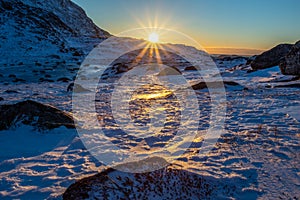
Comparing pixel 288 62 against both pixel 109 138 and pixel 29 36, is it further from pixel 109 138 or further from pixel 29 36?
pixel 29 36

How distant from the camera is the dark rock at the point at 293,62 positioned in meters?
14.6

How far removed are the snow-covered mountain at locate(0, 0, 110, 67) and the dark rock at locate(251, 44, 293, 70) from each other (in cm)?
3322

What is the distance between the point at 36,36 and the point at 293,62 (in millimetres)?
63771

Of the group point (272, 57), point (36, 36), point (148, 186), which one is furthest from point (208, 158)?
point (36, 36)

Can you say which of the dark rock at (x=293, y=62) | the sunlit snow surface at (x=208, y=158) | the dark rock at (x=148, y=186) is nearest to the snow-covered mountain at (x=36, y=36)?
the dark rock at (x=293, y=62)

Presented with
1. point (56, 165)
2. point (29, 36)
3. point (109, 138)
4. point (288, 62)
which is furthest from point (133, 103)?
point (29, 36)

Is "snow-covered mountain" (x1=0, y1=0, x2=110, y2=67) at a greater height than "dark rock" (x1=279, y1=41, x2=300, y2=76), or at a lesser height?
greater

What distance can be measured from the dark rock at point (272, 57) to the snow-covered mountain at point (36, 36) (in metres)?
33.2

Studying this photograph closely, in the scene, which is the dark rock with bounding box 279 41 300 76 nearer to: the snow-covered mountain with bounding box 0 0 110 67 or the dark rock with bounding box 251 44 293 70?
the dark rock with bounding box 251 44 293 70

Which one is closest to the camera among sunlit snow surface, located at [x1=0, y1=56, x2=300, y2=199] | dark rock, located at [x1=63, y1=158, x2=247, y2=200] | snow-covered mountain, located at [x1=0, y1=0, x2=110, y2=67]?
dark rock, located at [x1=63, y1=158, x2=247, y2=200]

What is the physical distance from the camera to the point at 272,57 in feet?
72.2

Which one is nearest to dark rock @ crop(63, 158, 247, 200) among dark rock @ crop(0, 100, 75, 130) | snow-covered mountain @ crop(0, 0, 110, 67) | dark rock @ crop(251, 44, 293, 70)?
dark rock @ crop(0, 100, 75, 130)

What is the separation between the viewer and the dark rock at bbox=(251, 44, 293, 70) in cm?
2147

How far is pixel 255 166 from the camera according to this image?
189 inches
